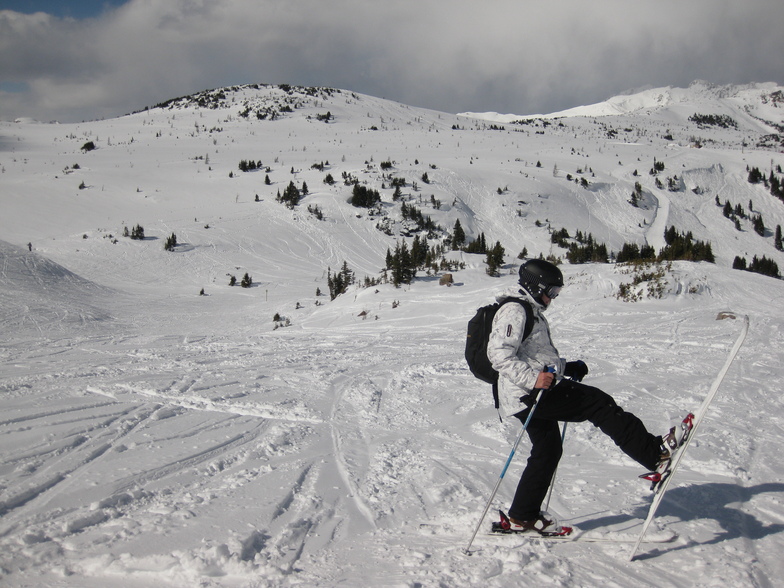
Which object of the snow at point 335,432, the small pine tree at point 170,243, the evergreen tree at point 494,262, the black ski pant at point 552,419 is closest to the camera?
the snow at point 335,432

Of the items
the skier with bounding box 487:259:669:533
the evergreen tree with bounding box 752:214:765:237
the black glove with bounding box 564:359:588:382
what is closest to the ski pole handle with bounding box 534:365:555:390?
the skier with bounding box 487:259:669:533

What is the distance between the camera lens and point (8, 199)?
30500 millimetres

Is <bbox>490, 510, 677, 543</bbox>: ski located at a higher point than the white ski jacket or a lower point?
lower

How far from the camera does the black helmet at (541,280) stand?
9.87ft

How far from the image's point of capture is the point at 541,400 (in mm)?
2988

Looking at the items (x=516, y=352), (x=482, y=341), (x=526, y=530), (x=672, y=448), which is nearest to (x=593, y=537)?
(x=526, y=530)

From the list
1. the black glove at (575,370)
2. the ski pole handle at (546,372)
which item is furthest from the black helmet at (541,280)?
the black glove at (575,370)

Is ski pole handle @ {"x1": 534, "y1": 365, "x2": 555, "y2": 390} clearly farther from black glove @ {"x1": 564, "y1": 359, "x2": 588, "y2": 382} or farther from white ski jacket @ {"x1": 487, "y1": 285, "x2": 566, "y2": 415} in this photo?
black glove @ {"x1": 564, "y1": 359, "x2": 588, "y2": 382}

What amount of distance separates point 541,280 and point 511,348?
50cm

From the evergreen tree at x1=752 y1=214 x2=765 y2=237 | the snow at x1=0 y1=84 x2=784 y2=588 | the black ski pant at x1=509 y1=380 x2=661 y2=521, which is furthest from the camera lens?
the evergreen tree at x1=752 y1=214 x2=765 y2=237

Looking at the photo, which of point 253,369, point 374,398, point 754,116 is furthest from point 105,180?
point 754,116

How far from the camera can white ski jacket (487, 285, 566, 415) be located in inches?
112

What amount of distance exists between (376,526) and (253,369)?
205 inches

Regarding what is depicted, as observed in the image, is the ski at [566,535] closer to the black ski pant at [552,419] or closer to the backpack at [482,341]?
the black ski pant at [552,419]
